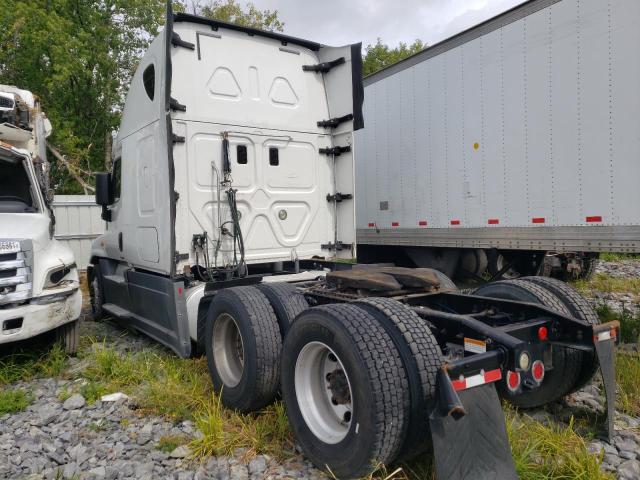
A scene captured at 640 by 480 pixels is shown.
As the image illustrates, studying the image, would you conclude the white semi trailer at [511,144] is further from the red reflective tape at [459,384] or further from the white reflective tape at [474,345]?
the red reflective tape at [459,384]

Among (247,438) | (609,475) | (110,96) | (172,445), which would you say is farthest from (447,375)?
(110,96)

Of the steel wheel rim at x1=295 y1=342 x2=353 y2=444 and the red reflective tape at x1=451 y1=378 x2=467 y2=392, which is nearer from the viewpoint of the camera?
the red reflective tape at x1=451 y1=378 x2=467 y2=392

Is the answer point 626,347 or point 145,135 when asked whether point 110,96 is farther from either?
point 626,347

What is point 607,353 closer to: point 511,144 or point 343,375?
point 343,375

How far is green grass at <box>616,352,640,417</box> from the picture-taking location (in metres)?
3.72

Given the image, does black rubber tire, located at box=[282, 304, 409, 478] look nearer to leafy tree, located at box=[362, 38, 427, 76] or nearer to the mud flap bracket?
the mud flap bracket

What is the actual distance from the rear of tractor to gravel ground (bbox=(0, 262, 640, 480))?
0.22 m

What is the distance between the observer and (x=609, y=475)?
9.04ft

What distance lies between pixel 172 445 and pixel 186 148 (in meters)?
2.90

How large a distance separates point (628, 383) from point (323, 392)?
2634mm

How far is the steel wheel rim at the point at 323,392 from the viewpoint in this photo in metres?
2.99

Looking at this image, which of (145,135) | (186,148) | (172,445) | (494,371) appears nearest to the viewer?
(494,371)


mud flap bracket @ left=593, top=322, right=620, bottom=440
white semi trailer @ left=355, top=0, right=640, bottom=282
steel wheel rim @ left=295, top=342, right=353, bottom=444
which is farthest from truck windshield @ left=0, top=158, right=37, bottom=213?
mud flap bracket @ left=593, top=322, right=620, bottom=440

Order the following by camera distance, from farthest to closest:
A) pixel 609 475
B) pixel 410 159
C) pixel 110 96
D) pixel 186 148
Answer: pixel 110 96 → pixel 410 159 → pixel 186 148 → pixel 609 475
